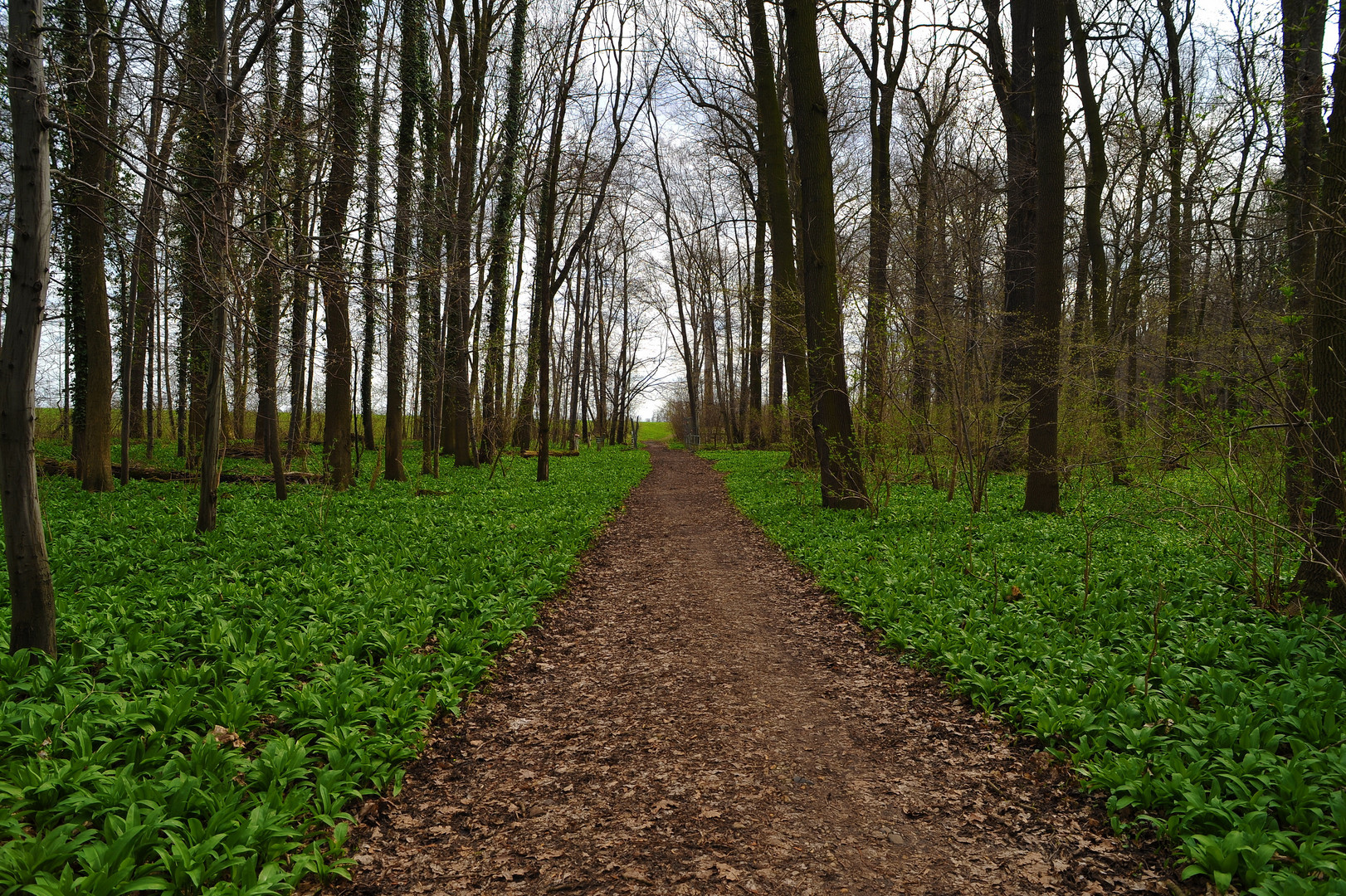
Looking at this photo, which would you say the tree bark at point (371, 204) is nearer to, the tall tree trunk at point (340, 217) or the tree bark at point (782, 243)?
the tall tree trunk at point (340, 217)

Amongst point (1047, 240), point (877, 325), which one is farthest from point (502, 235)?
point (1047, 240)

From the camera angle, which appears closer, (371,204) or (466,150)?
(371,204)

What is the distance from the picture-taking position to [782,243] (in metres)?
13.9

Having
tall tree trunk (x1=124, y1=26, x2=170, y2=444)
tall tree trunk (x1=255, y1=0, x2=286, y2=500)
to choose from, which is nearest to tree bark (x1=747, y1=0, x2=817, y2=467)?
tall tree trunk (x1=255, y1=0, x2=286, y2=500)

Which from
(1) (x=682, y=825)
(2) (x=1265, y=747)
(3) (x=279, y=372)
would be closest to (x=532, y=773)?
(1) (x=682, y=825)

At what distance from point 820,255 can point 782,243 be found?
429 cm

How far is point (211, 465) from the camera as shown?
724 cm

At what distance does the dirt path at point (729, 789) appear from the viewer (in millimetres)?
2496

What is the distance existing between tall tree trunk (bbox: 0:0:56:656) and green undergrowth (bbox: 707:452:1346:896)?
17.9ft

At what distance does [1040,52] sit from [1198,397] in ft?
21.7

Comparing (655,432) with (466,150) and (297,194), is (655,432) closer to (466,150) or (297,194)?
(466,150)

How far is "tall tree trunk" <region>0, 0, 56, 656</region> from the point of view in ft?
10.5

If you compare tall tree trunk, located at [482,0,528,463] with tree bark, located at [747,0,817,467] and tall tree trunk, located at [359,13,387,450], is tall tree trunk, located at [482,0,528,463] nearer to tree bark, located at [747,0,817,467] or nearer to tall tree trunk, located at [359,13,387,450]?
tall tree trunk, located at [359,13,387,450]

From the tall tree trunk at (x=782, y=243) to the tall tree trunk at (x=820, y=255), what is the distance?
1.09 meters
